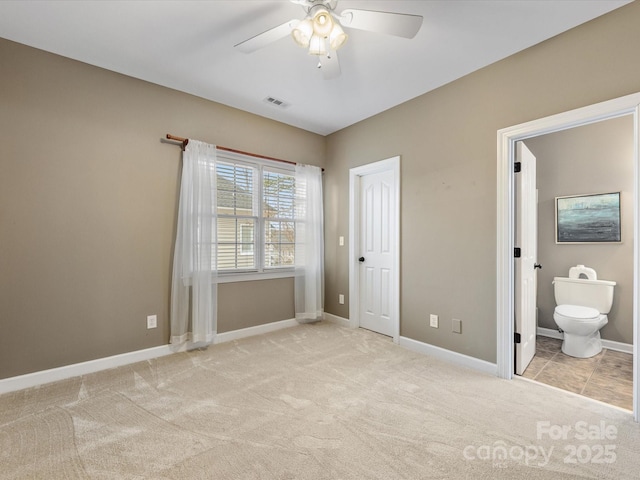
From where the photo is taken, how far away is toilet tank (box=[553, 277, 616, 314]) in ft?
10.5

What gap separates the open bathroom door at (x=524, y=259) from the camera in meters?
2.56

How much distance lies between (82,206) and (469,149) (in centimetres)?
354

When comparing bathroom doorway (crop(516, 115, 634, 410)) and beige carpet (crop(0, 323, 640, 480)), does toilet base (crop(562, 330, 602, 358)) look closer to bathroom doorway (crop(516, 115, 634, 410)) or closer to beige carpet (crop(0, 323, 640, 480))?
bathroom doorway (crop(516, 115, 634, 410))

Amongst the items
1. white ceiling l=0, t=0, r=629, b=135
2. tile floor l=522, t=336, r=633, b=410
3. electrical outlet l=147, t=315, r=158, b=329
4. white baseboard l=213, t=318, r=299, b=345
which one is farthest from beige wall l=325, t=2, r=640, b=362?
electrical outlet l=147, t=315, r=158, b=329

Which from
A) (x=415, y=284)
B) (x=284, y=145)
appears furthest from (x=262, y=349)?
(x=284, y=145)

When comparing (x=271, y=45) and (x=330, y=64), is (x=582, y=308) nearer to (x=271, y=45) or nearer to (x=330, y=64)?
(x=330, y=64)

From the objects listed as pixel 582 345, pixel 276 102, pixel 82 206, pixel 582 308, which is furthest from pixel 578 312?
pixel 82 206

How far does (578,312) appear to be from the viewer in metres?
3.09

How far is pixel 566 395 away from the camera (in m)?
2.25

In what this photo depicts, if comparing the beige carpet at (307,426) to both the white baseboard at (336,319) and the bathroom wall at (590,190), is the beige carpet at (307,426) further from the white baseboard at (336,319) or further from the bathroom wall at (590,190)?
the bathroom wall at (590,190)

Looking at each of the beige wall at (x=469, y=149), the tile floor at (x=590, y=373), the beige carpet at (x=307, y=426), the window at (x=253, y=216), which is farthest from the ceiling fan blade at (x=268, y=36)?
the tile floor at (x=590, y=373)

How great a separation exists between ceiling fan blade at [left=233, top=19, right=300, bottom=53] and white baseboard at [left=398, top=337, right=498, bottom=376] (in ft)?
9.88

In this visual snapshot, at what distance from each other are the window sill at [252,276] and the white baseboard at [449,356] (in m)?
1.66

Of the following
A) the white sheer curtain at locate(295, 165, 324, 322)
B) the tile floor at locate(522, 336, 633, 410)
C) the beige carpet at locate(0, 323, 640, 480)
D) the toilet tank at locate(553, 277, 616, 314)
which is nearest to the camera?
the beige carpet at locate(0, 323, 640, 480)
